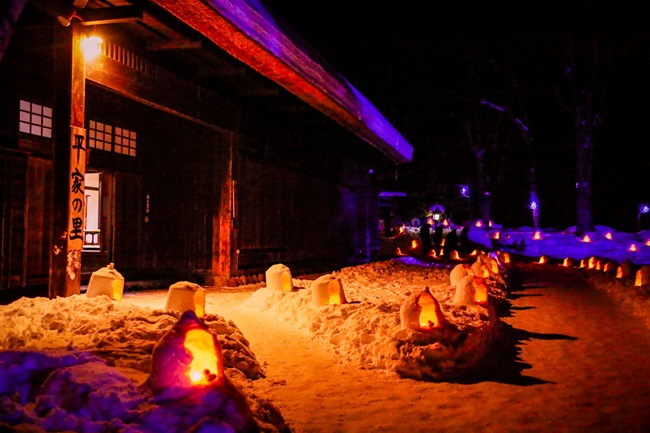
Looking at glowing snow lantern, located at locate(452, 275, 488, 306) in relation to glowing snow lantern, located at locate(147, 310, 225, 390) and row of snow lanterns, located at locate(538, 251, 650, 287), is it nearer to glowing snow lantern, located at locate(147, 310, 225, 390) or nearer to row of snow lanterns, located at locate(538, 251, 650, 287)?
glowing snow lantern, located at locate(147, 310, 225, 390)

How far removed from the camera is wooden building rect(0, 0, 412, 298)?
7.82 meters

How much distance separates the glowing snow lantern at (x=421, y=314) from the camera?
23.4 ft

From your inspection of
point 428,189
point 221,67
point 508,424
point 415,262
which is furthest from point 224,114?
point 428,189

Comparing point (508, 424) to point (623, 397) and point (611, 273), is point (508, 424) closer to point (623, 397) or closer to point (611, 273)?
point (623, 397)

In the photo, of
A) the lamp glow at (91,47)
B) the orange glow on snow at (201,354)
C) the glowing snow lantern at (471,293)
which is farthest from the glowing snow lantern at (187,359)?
the glowing snow lantern at (471,293)

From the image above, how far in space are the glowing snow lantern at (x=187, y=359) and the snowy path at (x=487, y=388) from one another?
117cm

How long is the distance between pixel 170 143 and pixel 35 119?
15.3ft

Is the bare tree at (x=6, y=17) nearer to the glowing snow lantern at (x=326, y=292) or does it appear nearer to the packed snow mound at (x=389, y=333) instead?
the packed snow mound at (x=389, y=333)

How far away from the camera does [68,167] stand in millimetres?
7812

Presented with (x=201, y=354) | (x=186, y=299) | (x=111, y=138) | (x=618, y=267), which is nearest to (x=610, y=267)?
(x=618, y=267)

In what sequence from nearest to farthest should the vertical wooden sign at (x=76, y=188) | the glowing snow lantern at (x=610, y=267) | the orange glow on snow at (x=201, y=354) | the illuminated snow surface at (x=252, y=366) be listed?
1. the illuminated snow surface at (x=252, y=366)
2. the orange glow on snow at (x=201, y=354)
3. the vertical wooden sign at (x=76, y=188)
4. the glowing snow lantern at (x=610, y=267)

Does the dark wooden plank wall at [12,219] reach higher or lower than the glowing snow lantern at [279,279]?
higher

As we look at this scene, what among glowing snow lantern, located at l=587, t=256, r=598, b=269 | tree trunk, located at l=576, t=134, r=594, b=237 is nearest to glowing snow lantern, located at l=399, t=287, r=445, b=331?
glowing snow lantern, located at l=587, t=256, r=598, b=269

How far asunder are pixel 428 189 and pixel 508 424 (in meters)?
43.3
